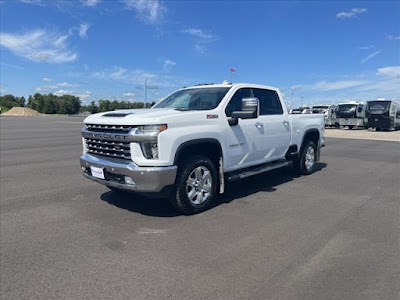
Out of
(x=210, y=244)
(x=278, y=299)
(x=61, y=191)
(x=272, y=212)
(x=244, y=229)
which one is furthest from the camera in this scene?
(x=61, y=191)

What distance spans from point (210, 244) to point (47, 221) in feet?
7.98

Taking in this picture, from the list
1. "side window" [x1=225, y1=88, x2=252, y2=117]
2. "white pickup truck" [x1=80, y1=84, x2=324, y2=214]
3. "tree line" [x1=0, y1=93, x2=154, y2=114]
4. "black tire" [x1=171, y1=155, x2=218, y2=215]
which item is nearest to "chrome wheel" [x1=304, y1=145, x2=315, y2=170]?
"white pickup truck" [x1=80, y1=84, x2=324, y2=214]

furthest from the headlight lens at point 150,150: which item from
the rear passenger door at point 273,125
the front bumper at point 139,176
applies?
the rear passenger door at point 273,125

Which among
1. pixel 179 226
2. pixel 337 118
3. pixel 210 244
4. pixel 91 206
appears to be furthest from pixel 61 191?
pixel 337 118

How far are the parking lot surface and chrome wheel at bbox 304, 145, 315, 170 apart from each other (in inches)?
53.3

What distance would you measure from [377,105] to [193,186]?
2633cm

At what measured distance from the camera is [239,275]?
3.15 m

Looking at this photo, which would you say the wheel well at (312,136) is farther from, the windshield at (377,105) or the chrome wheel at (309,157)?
the windshield at (377,105)

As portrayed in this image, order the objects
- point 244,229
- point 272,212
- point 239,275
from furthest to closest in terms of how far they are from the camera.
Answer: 1. point 272,212
2. point 244,229
3. point 239,275

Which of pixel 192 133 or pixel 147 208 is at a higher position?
pixel 192 133

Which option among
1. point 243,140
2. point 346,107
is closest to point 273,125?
point 243,140

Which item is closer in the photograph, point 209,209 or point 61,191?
point 209,209

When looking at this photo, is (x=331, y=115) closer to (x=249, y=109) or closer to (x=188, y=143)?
(x=249, y=109)

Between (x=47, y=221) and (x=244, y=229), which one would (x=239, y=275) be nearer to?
(x=244, y=229)
